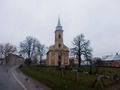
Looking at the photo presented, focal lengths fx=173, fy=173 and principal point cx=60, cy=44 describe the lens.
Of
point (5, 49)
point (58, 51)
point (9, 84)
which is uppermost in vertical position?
point (5, 49)

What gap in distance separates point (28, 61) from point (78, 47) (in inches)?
829

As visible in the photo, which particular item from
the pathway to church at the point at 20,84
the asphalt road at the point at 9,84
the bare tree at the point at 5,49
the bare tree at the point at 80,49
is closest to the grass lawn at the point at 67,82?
the pathway to church at the point at 20,84

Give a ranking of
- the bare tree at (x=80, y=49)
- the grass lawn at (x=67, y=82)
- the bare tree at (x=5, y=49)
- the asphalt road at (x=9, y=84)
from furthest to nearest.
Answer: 1. the bare tree at (x=5, y=49)
2. the bare tree at (x=80, y=49)
3. the grass lawn at (x=67, y=82)
4. the asphalt road at (x=9, y=84)

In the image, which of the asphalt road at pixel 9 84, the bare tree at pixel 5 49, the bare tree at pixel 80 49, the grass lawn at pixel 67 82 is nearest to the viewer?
the asphalt road at pixel 9 84

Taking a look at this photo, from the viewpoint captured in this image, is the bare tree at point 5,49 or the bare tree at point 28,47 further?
the bare tree at point 5,49

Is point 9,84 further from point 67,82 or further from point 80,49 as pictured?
point 80,49

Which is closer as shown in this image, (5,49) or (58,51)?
(58,51)

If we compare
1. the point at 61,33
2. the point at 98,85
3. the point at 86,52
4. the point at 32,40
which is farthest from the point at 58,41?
the point at 98,85

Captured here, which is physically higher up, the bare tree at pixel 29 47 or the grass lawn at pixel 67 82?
the bare tree at pixel 29 47

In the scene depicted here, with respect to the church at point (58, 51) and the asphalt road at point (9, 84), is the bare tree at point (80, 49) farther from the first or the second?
the asphalt road at point (9, 84)

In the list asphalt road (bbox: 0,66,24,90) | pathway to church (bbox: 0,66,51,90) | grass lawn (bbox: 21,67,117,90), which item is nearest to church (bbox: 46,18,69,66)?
grass lawn (bbox: 21,67,117,90)

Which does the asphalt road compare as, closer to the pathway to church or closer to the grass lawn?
the pathway to church

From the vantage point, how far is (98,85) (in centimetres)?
1280

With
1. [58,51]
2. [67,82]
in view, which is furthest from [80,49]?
[67,82]
